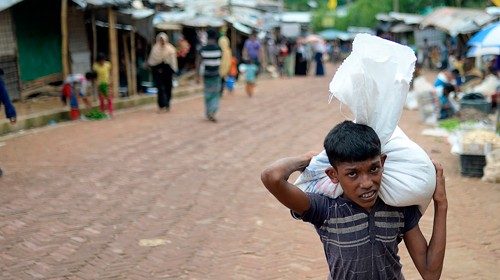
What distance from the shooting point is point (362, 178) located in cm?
214

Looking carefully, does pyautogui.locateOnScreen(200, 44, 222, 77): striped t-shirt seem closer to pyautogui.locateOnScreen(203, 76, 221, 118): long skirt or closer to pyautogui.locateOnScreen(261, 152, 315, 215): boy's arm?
pyautogui.locateOnScreen(203, 76, 221, 118): long skirt

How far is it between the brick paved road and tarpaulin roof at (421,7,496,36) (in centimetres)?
871

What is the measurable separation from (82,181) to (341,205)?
5.59m

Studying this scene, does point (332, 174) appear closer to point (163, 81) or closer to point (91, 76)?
Result: point (91, 76)

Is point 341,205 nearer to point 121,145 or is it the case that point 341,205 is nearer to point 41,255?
point 41,255

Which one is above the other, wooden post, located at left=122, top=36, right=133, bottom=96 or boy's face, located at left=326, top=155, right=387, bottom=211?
boy's face, located at left=326, top=155, right=387, bottom=211

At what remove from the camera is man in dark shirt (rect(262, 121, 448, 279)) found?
7.04 ft

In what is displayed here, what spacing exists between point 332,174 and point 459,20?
1990 cm

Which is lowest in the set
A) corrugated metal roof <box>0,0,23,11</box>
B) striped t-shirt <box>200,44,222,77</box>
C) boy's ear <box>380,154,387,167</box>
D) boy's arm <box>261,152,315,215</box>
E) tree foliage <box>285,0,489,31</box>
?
tree foliage <box>285,0,489,31</box>

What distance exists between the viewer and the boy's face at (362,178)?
213cm

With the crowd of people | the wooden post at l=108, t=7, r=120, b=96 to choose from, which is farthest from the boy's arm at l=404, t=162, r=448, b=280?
the wooden post at l=108, t=7, r=120, b=96

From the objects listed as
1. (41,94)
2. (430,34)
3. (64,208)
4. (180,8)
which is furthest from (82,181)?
(430,34)

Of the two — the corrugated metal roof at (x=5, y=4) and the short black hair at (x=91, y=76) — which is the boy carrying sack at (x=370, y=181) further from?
the short black hair at (x=91, y=76)

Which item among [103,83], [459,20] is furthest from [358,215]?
[459,20]
